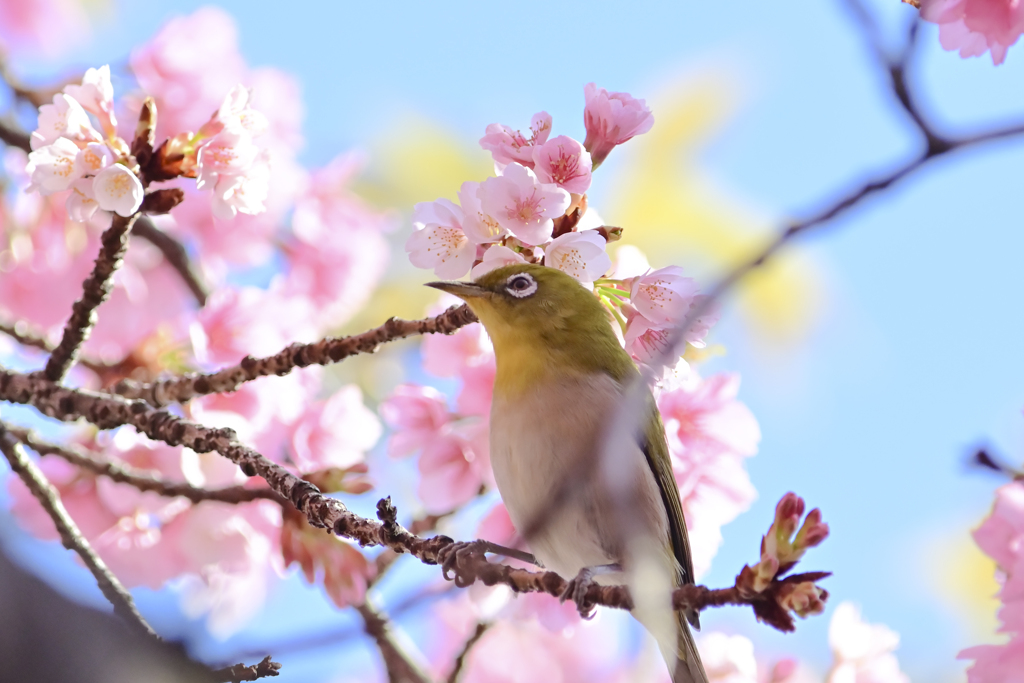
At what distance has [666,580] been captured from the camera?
Answer: 1.66 meters

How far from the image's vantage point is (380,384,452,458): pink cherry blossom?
1914 millimetres

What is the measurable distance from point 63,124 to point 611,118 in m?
0.91

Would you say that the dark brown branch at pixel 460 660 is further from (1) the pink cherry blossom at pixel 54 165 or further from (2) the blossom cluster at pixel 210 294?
(1) the pink cherry blossom at pixel 54 165

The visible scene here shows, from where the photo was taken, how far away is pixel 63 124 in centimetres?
148

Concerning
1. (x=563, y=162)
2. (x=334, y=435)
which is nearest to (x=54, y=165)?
(x=563, y=162)

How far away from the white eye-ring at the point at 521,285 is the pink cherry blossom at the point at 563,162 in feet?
1.25

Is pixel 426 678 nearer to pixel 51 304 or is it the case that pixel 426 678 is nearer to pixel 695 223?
pixel 51 304

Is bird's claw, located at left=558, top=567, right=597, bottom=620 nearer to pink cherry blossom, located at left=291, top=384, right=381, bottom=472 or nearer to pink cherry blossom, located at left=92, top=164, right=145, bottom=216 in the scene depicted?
pink cherry blossom, located at left=92, top=164, right=145, bottom=216

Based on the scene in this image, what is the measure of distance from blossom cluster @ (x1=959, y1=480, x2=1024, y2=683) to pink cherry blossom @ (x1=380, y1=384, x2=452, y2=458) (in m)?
1.06

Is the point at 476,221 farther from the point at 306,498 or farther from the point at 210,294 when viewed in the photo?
the point at 210,294

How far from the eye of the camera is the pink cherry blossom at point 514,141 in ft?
4.56

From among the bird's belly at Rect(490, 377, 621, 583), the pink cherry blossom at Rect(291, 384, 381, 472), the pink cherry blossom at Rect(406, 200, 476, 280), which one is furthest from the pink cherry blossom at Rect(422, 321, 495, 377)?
the pink cherry blossom at Rect(406, 200, 476, 280)

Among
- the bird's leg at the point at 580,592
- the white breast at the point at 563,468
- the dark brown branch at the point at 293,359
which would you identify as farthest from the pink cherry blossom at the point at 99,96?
the bird's leg at the point at 580,592

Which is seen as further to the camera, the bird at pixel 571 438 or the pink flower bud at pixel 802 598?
the bird at pixel 571 438
